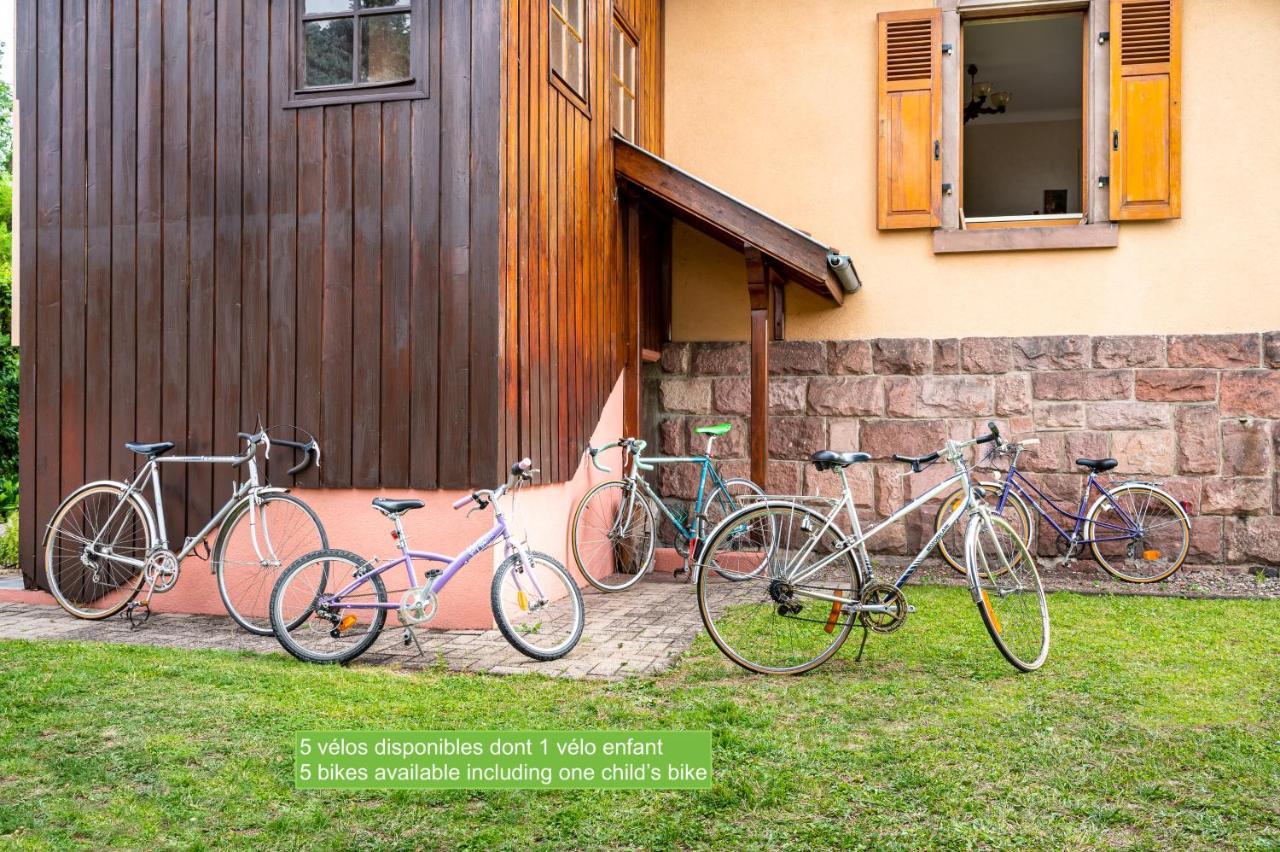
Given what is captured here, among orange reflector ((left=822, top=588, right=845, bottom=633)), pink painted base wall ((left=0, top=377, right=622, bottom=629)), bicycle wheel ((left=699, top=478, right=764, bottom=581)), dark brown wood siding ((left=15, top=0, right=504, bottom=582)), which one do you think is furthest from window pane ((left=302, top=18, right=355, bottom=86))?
orange reflector ((left=822, top=588, right=845, bottom=633))

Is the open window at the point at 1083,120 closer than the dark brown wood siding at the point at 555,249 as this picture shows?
No

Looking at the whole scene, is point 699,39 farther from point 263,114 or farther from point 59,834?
point 59,834

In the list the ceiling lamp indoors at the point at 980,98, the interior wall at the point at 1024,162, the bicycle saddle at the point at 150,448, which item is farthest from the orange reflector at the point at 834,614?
the interior wall at the point at 1024,162

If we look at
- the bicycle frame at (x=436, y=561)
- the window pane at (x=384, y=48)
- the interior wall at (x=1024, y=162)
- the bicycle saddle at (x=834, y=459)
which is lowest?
the bicycle frame at (x=436, y=561)

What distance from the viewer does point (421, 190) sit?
6.00m

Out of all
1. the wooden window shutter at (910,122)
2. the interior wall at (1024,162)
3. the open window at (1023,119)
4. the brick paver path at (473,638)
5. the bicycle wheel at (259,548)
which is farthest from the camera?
the interior wall at (1024,162)

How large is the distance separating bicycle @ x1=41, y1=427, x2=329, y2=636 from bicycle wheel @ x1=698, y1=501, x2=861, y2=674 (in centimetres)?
217

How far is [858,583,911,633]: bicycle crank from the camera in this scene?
4.66 metres

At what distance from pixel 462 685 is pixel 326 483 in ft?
6.72

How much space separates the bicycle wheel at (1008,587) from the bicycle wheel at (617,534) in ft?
9.83

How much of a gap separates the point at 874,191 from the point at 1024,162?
20.5 ft

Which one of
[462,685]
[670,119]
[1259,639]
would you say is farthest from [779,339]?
[462,685]

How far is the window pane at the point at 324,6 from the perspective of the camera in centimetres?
608

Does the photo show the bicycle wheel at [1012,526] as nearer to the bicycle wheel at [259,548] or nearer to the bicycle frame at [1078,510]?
the bicycle frame at [1078,510]
